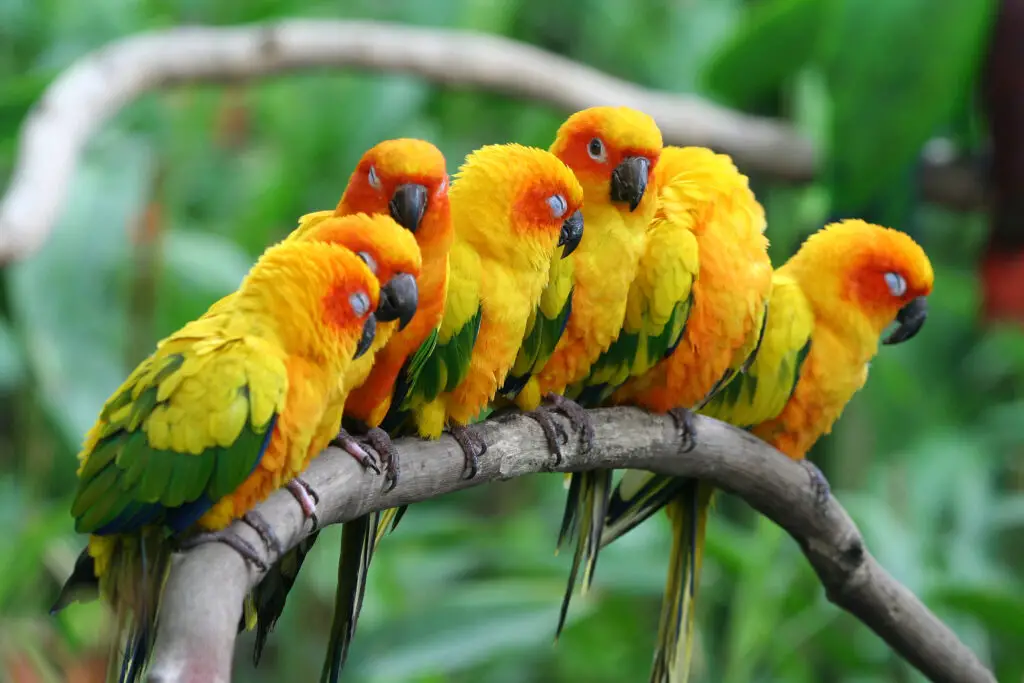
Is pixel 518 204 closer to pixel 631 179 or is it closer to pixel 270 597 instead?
pixel 631 179

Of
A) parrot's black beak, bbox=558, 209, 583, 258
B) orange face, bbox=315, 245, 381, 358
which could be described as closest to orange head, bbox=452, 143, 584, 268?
parrot's black beak, bbox=558, 209, 583, 258

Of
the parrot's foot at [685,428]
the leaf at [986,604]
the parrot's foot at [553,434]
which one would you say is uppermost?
the parrot's foot at [685,428]

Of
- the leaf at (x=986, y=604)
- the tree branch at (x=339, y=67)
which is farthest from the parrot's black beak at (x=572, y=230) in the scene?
the leaf at (x=986, y=604)

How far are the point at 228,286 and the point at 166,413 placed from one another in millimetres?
1657

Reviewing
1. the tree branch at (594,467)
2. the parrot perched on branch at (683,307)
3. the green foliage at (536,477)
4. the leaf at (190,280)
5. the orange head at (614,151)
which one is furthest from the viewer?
the leaf at (190,280)

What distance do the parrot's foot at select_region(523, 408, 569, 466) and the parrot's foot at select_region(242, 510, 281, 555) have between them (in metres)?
0.31

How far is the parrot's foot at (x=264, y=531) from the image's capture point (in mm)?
857

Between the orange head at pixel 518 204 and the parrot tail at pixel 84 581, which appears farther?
the orange head at pixel 518 204

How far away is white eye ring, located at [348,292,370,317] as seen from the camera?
889mm

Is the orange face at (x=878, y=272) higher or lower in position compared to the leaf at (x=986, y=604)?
higher

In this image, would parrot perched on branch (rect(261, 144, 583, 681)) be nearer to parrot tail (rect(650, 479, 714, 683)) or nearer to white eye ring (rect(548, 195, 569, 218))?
white eye ring (rect(548, 195, 569, 218))

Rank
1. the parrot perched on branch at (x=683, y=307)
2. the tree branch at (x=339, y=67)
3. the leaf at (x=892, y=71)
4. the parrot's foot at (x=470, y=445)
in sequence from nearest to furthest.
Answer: the parrot's foot at (x=470, y=445), the parrot perched on branch at (x=683, y=307), the tree branch at (x=339, y=67), the leaf at (x=892, y=71)

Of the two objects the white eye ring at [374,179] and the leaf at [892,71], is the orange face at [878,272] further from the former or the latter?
the leaf at [892,71]


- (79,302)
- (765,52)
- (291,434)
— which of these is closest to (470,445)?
(291,434)
